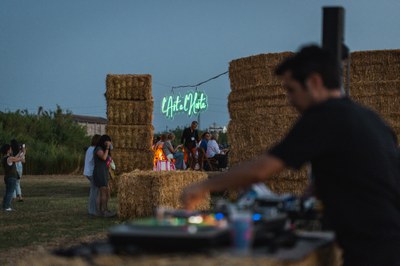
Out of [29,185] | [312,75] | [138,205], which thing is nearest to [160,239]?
[312,75]

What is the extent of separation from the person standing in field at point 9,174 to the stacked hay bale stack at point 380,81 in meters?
7.52

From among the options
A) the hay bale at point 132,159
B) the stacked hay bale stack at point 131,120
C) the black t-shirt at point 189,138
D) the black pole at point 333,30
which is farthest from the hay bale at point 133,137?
the black pole at point 333,30

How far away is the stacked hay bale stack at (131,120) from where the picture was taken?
2112 cm

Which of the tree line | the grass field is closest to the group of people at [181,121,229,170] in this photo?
the grass field

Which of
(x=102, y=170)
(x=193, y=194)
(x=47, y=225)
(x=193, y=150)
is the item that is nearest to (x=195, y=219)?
(x=193, y=194)

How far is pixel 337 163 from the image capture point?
3.42 meters

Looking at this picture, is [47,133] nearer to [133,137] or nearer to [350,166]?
[133,137]

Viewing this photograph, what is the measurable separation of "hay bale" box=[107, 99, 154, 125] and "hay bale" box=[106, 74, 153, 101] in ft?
0.49

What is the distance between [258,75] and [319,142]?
11.9 metres

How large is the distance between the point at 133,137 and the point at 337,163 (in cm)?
1797

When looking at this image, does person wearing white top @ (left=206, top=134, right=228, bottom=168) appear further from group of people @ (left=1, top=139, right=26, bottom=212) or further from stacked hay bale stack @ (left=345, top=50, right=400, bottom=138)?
stacked hay bale stack @ (left=345, top=50, right=400, bottom=138)

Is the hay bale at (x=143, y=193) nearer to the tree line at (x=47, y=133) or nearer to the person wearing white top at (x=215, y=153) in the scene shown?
the person wearing white top at (x=215, y=153)

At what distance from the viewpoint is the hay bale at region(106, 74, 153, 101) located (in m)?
21.1

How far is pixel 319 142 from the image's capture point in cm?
327
